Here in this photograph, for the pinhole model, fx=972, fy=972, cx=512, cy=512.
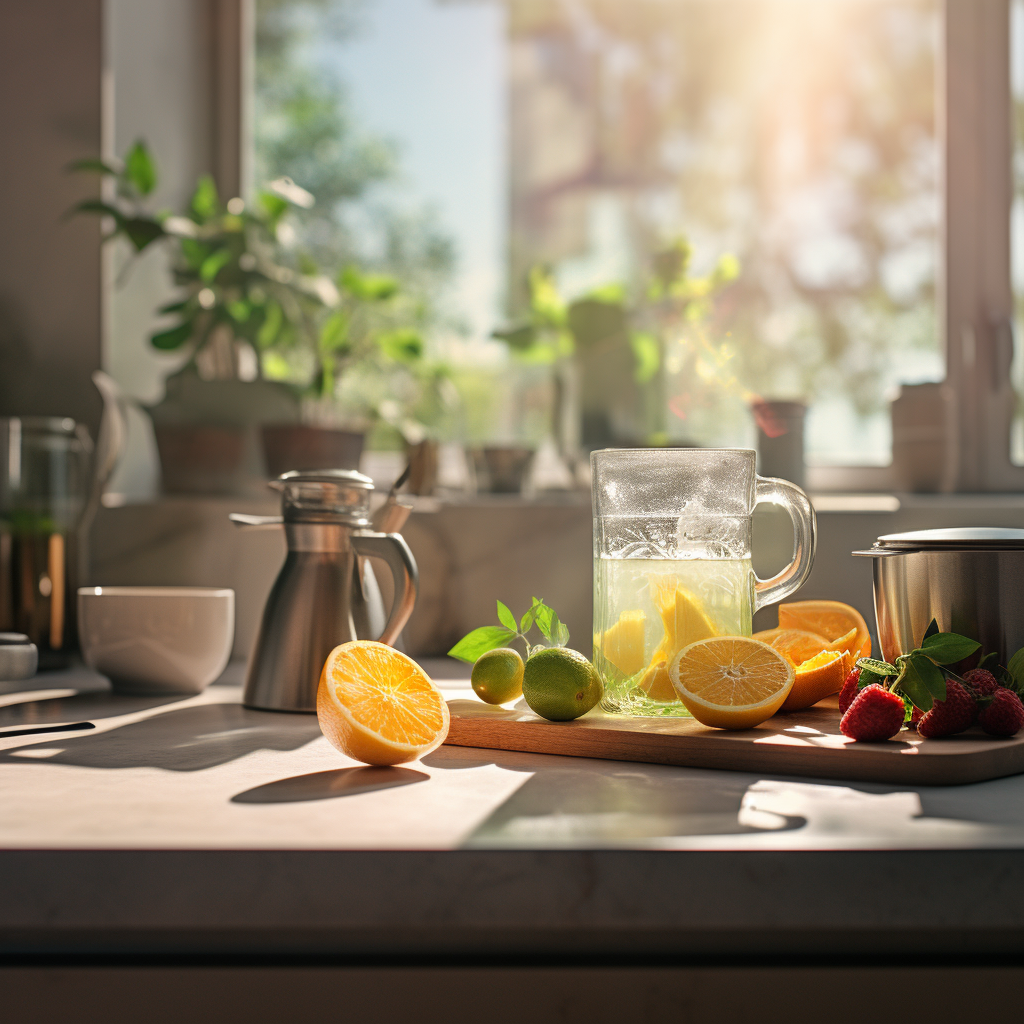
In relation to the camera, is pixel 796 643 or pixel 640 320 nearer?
pixel 796 643

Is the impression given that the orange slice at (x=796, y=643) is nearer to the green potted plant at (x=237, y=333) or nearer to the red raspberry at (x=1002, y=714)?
the red raspberry at (x=1002, y=714)

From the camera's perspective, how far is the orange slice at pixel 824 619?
1.09 metres

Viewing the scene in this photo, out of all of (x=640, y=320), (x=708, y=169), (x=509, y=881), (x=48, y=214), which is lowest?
(x=509, y=881)

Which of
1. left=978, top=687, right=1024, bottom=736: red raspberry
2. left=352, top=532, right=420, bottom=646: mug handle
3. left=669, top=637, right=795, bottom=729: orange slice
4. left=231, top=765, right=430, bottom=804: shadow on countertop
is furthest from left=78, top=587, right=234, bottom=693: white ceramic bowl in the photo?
left=978, top=687, right=1024, bottom=736: red raspberry

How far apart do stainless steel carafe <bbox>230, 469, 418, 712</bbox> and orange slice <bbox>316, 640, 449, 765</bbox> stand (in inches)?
8.0

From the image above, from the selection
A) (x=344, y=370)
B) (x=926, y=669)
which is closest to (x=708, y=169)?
(x=344, y=370)

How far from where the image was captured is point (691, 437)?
6.13ft

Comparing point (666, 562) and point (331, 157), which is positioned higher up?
point (331, 157)

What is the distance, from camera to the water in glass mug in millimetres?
877

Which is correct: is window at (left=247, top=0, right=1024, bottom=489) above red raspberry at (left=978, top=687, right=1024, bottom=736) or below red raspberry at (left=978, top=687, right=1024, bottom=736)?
above

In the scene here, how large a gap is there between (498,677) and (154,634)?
1.43ft

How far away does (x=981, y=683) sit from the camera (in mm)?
776

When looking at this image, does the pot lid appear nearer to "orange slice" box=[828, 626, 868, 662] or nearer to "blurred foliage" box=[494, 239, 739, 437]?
"orange slice" box=[828, 626, 868, 662]

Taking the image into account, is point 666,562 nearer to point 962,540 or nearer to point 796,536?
point 796,536
